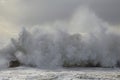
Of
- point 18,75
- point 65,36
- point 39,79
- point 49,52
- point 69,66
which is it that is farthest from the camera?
point 65,36

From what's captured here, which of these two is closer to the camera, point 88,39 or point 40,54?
point 40,54

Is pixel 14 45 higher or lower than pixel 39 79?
higher

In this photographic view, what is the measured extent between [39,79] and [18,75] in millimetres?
2070

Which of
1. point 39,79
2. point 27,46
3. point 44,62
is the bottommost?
point 39,79

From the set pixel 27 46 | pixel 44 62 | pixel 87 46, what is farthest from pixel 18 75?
pixel 87 46

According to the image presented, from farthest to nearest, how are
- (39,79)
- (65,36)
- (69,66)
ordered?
(65,36)
(69,66)
(39,79)

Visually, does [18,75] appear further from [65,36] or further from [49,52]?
[65,36]

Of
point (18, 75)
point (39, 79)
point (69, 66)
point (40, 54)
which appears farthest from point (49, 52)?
point (39, 79)

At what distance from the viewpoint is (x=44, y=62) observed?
2333 cm

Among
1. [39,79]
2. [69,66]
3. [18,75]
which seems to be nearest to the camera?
[39,79]

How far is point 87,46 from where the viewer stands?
25.8 m

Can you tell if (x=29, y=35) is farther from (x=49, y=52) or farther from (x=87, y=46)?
(x=87, y=46)

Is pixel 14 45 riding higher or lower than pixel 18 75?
higher

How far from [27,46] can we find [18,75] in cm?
786
